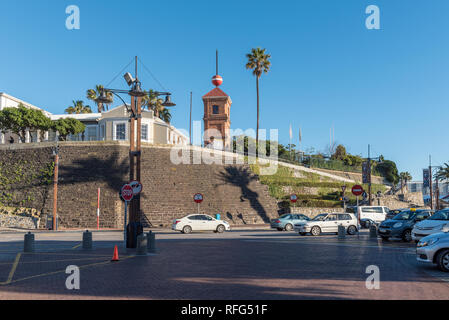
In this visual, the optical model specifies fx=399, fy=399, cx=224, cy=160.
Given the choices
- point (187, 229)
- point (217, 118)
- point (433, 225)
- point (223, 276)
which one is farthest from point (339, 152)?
point (223, 276)

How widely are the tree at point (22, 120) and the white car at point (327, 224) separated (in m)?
37.4

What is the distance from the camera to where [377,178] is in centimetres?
7594

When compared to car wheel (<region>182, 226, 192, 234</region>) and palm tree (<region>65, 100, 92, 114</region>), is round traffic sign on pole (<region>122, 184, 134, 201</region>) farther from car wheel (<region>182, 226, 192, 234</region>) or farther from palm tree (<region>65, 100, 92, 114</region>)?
palm tree (<region>65, 100, 92, 114</region>)

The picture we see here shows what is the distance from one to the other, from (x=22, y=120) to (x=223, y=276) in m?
46.2

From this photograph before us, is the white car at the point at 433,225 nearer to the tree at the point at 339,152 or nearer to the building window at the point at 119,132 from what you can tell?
the building window at the point at 119,132

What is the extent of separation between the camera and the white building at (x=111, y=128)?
51.5m

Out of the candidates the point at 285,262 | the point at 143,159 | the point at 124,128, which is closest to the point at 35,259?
the point at 285,262

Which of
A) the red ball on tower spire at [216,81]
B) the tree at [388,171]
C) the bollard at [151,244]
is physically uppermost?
the red ball on tower spire at [216,81]

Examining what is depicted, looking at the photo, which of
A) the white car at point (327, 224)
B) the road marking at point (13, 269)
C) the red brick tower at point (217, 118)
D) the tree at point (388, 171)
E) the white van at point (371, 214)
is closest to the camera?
the road marking at point (13, 269)

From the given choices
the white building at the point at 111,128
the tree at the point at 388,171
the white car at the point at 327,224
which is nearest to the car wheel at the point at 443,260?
the white car at the point at 327,224

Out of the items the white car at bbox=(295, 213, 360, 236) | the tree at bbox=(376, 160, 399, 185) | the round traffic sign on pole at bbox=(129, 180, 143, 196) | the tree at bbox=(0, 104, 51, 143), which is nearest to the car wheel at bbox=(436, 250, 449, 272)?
the round traffic sign on pole at bbox=(129, 180, 143, 196)

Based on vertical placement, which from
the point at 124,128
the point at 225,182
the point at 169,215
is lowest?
the point at 169,215
